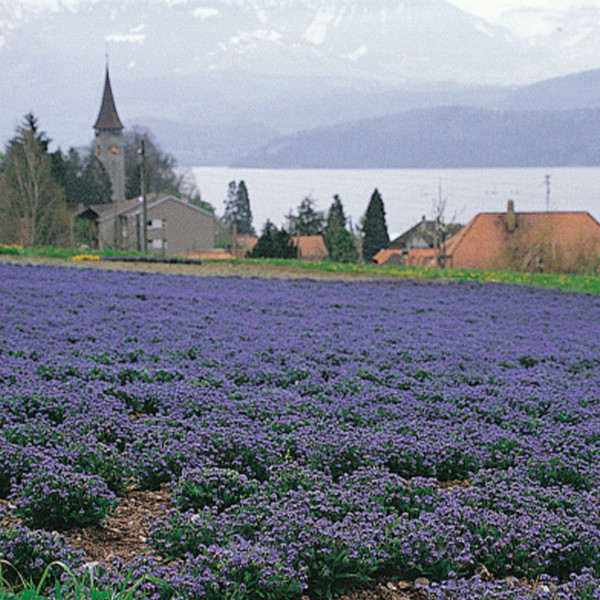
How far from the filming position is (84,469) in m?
5.33

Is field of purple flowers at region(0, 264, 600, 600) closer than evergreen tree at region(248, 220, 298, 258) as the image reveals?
Yes

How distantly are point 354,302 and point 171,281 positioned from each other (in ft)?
17.8

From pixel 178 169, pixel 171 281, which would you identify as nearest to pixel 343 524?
pixel 171 281

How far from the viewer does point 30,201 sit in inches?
2130

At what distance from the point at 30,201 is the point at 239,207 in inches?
2236

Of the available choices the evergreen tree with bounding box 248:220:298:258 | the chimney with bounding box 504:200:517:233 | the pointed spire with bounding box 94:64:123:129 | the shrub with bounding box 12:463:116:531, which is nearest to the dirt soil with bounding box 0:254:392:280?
the evergreen tree with bounding box 248:220:298:258

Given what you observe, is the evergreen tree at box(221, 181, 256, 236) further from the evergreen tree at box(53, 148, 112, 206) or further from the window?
the window

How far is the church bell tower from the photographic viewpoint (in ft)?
365

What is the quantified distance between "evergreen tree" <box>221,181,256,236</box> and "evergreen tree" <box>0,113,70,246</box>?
52880mm

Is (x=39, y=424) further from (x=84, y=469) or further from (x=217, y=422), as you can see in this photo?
(x=217, y=422)

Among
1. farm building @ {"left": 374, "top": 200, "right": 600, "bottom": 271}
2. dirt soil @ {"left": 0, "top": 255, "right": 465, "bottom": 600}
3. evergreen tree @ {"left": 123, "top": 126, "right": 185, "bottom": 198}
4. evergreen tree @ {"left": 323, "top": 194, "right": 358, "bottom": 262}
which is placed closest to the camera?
dirt soil @ {"left": 0, "top": 255, "right": 465, "bottom": 600}

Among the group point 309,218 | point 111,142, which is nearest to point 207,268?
point 309,218

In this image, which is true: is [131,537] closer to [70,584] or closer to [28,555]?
[28,555]

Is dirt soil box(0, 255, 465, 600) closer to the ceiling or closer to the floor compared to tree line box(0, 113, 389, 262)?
closer to the floor
